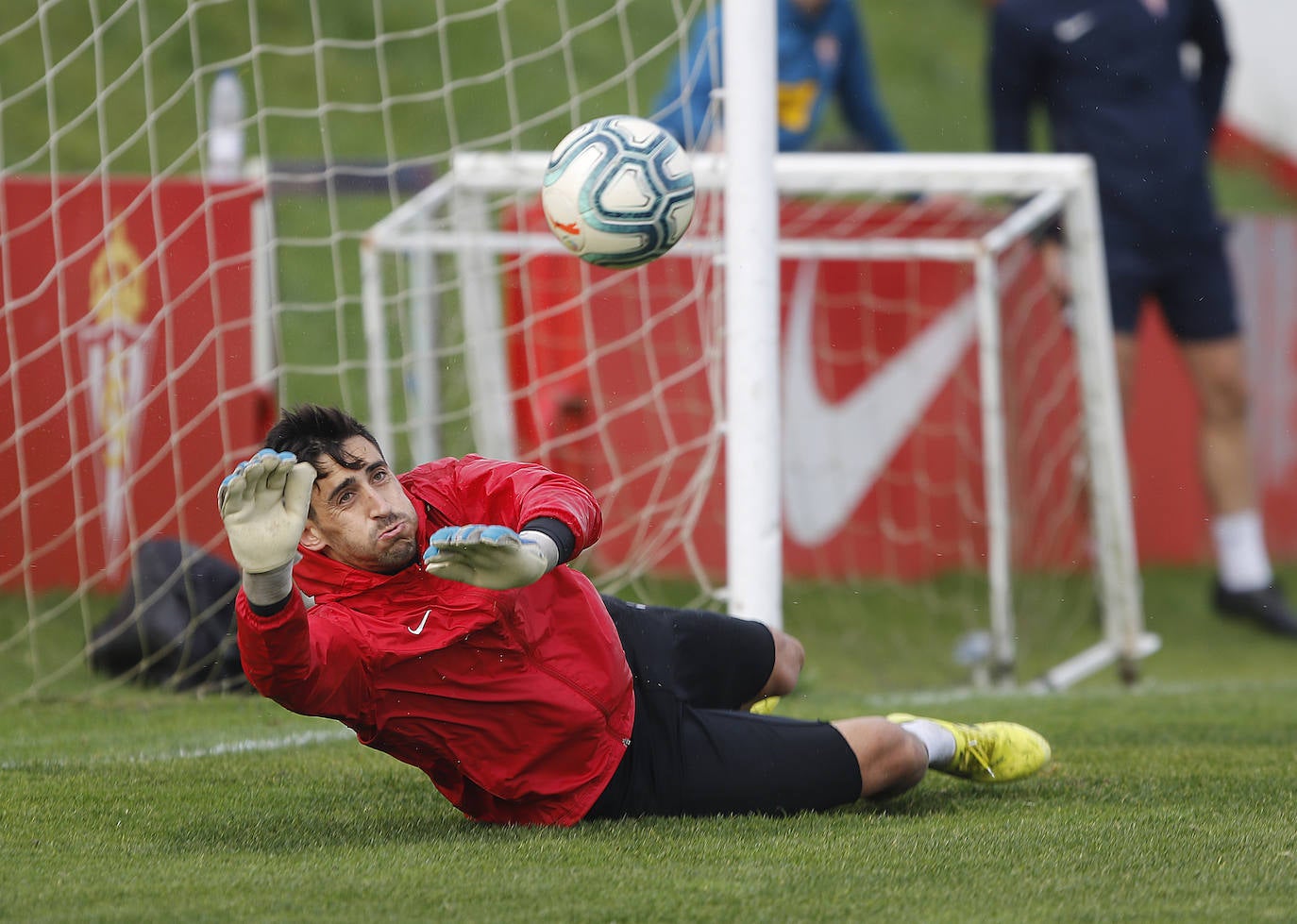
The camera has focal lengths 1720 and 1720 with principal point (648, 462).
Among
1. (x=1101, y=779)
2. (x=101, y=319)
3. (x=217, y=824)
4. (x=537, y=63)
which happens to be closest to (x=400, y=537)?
(x=217, y=824)

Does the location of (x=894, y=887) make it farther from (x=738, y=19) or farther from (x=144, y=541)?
(x=144, y=541)

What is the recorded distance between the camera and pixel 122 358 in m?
6.31

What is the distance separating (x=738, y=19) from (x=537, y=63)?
10540 mm

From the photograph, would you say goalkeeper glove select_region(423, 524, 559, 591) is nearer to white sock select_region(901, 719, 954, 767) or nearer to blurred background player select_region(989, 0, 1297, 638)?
white sock select_region(901, 719, 954, 767)

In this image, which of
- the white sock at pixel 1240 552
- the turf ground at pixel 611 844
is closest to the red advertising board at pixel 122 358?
the turf ground at pixel 611 844

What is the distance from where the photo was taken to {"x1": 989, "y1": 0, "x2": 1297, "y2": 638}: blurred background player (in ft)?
23.4

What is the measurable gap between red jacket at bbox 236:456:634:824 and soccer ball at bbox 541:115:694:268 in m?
0.72

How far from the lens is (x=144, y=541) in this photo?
5.91 metres

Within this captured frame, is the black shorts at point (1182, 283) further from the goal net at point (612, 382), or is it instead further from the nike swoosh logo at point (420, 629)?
the nike swoosh logo at point (420, 629)

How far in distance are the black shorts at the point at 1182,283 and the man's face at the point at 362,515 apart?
15.4 feet

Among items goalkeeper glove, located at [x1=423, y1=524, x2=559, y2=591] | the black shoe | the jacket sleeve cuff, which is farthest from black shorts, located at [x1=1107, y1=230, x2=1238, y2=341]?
goalkeeper glove, located at [x1=423, y1=524, x2=559, y2=591]

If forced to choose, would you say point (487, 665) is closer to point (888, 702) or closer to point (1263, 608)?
point (888, 702)

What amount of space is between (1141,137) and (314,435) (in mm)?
4996

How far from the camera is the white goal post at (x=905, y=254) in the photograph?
6371mm
